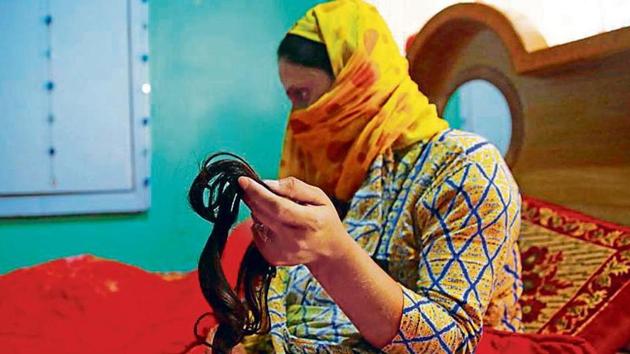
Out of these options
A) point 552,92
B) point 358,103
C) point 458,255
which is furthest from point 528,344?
point 552,92

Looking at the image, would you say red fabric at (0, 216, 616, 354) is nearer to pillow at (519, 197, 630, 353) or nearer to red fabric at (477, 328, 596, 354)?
red fabric at (477, 328, 596, 354)

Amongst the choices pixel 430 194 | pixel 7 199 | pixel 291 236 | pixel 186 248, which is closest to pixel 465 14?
pixel 430 194

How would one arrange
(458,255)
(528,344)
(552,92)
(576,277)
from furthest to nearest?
1. (552,92)
2. (576,277)
3. (528,344)
4. (458,255)

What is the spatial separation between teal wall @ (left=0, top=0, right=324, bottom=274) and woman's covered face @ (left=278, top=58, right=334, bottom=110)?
0.90 metres

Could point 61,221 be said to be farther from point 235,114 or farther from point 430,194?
point 430,194

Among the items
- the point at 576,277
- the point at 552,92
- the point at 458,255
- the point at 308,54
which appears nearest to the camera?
the point at 458,255

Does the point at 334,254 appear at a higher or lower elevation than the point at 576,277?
higher

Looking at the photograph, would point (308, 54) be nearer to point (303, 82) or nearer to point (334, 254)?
point (303, 82)

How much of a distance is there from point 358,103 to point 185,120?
3.60 feet

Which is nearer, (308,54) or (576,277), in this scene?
(308,54)

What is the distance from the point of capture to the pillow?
1098 mm

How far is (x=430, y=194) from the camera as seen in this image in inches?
36.8

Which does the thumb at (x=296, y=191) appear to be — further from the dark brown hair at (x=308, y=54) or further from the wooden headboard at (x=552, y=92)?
the wooden headboard at (x=552, y=92)

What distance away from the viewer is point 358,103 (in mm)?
1053
